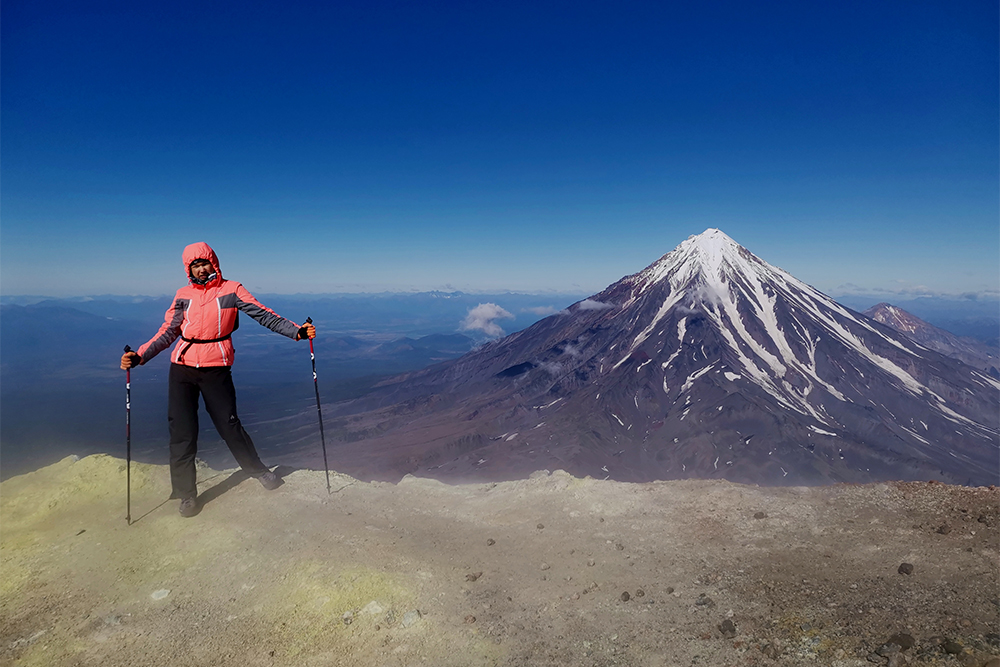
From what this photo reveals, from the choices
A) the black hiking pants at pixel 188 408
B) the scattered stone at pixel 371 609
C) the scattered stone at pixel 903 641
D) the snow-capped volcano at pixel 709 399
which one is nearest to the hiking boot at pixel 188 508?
the black hiking pants at pixel 188 408

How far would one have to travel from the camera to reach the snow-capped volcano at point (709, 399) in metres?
92.6

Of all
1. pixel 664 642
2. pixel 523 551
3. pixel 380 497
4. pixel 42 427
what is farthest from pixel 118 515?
pixel 42 427

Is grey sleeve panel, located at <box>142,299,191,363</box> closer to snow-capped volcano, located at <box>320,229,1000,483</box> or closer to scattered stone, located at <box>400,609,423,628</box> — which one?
scattered stone, located at <box>400,609,423,628</box>

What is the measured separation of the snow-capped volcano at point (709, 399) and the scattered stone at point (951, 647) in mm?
83319

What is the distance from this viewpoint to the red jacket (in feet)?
23.1

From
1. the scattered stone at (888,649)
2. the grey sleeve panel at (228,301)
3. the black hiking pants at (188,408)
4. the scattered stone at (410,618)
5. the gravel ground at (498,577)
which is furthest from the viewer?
the black hiking pants at (188,408)

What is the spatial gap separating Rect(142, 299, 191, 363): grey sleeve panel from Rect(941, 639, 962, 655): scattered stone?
9.38 m

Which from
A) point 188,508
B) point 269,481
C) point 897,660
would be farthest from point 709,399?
point 188,508

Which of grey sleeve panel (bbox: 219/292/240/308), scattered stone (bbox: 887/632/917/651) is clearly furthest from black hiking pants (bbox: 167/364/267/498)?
scattered stone (bbox: 887/632/917/651)

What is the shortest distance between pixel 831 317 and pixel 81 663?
153960mm

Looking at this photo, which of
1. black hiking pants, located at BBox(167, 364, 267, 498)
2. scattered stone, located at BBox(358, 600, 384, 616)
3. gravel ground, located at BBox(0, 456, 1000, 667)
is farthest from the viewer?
black hiking pants, located at BBox(167, 364, 267, 498)

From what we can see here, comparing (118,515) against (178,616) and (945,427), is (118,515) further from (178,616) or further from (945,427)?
(945,427)

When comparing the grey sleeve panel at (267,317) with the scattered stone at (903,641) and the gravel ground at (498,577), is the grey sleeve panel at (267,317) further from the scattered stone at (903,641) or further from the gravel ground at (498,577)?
the scattered stone at (903,641)

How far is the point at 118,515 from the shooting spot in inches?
291
